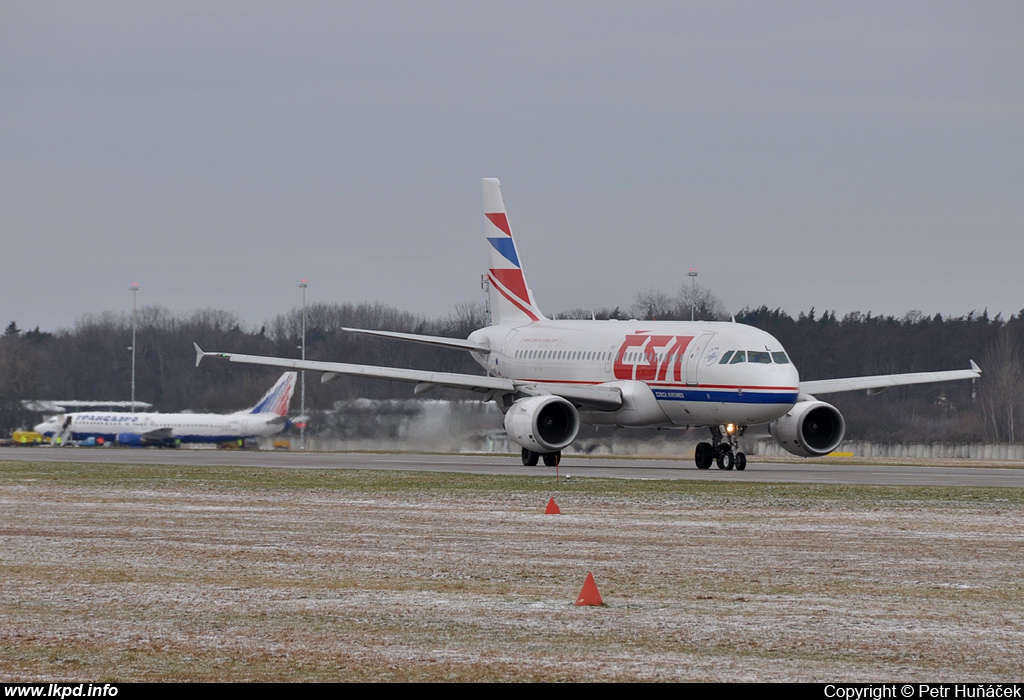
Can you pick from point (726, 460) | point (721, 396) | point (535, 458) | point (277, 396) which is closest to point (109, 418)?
point (277, 396)

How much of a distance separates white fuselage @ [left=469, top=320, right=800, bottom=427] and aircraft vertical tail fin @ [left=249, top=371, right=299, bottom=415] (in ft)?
71.8

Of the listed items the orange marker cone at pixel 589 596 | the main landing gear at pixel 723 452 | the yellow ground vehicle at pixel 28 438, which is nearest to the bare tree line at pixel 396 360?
the yellow ground vehicle at pixel 28 438

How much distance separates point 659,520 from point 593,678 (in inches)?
465

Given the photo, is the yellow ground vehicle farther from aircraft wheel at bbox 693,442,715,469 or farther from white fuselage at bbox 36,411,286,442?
aircraft wheel at bbox 693,442,715,469

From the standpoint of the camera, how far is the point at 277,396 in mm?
65062

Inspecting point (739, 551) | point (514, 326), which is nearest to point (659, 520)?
point (739, 551)

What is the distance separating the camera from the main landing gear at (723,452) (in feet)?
121

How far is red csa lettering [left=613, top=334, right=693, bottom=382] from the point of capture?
37125 mm

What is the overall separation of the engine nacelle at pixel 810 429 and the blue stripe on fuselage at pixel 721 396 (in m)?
2.17

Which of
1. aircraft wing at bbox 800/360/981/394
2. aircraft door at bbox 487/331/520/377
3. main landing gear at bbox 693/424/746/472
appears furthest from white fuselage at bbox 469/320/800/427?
aircraft wing at bbox 800/360/981/394

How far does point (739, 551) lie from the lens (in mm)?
16125

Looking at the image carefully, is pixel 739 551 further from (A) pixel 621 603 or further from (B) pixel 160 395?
(B) pixel 160 395
